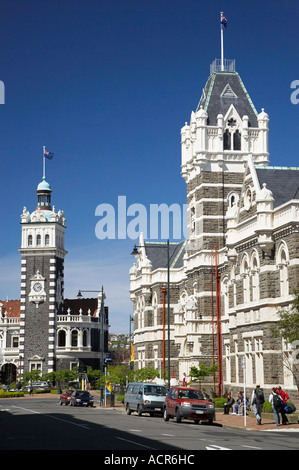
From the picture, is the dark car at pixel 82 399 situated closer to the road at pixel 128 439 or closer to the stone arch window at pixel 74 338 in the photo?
the road at pixel 128 439

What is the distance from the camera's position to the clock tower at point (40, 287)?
10025 centimetres

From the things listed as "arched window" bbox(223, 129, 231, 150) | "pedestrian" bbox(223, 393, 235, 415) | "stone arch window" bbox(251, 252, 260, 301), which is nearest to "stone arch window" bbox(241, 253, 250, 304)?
"stone arch window" bbox(251, 252, 260, 301)

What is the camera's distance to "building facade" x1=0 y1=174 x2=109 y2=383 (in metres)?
100

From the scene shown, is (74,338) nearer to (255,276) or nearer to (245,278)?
(245,278)

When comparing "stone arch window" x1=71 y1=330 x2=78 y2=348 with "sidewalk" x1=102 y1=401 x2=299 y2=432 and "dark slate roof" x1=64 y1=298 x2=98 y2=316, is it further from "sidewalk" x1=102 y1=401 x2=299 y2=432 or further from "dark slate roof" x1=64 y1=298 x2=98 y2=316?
"sidewalk" x1=102 y1=401 x2=299 y2=432

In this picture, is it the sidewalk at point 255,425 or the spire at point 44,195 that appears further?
the spire at point 44,195

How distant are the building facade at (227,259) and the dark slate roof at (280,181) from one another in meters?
0.06

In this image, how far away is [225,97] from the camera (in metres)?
58.2

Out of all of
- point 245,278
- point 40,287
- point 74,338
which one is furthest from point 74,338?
point 245,278

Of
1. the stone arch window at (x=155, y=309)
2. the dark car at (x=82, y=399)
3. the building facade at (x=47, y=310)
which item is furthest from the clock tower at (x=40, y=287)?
the dark car at (x=82, y=399)

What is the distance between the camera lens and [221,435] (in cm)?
2525

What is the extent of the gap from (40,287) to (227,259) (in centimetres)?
5572
